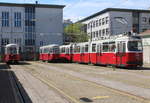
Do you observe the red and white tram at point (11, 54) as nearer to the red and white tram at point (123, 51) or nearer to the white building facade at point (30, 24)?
the red and white tram at point (123, 51)

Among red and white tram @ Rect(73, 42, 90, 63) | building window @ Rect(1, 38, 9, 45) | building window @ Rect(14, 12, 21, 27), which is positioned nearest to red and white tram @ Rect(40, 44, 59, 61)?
red and white tram @ Rect(73, 42, 90, 63)

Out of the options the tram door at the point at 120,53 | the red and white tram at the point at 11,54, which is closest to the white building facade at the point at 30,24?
the red and white tram at the point at 11,54

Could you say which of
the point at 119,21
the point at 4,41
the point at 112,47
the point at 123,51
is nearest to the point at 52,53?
the point at 112,47

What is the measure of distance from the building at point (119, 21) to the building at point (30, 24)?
35.2 ft

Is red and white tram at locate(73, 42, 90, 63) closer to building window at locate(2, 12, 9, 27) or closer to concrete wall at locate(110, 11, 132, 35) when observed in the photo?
building window at locate(2, 12, 9, 27)

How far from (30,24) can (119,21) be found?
24704 millimetres

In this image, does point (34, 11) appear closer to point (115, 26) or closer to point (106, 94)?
point (115, 26)

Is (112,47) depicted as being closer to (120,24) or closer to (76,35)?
(120,24)

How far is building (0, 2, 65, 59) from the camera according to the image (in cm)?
7506

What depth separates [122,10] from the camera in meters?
81.4

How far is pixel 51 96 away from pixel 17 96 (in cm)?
135

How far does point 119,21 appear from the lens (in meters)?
81.4

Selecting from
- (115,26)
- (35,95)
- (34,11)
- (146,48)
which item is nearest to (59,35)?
(34,11)

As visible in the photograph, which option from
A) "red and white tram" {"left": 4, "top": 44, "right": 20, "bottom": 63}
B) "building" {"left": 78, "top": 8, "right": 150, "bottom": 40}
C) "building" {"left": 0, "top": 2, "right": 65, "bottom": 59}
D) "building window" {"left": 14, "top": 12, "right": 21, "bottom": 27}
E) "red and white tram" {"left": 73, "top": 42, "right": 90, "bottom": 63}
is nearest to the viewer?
"red and white tram" {"left": 73, "top": 42, "right": 90, "bottom": 63}
